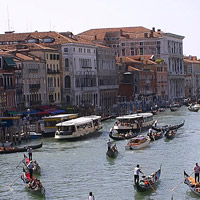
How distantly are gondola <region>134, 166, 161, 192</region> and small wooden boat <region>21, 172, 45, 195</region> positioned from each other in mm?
2513

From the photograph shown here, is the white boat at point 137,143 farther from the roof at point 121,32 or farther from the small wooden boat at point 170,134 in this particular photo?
the roof at point 121,32

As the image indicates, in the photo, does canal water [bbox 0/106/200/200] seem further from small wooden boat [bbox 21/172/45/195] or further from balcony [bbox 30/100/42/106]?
balcony [bbox 30/100/42/106]

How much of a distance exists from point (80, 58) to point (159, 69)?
17796 millimetres

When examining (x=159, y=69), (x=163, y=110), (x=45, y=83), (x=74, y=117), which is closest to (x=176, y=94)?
(x=159, y=69)

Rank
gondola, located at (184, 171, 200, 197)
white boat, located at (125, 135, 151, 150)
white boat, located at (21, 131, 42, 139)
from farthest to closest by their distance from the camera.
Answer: white boat, located at (21, 131, 42, 139)
white boat, located at (125, 135, 151, 150)
gondola, located at (184, 171, 200, 197)

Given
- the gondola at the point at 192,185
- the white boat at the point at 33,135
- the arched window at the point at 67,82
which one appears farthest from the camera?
the arched window at the point at 67,82

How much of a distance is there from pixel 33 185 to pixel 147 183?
10.1 feet

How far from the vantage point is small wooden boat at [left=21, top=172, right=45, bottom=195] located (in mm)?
19094

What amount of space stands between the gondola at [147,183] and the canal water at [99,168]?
158mm

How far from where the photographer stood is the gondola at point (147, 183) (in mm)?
19156

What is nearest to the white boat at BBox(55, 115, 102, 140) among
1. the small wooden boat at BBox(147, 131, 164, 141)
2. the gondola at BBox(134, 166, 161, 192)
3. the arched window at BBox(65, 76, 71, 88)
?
the small wooden boat at BBox(147, 131, 164, 141)

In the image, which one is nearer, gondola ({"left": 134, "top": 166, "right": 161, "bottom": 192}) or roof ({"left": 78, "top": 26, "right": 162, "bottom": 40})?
gondola ({"left": 134, "top": 166, "right": 161, "bottom": 192})

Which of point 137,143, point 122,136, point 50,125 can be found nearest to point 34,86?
point 50,125

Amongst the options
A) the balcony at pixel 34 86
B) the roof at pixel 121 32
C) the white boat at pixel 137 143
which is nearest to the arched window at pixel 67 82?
the balcony at pixel 34 86
